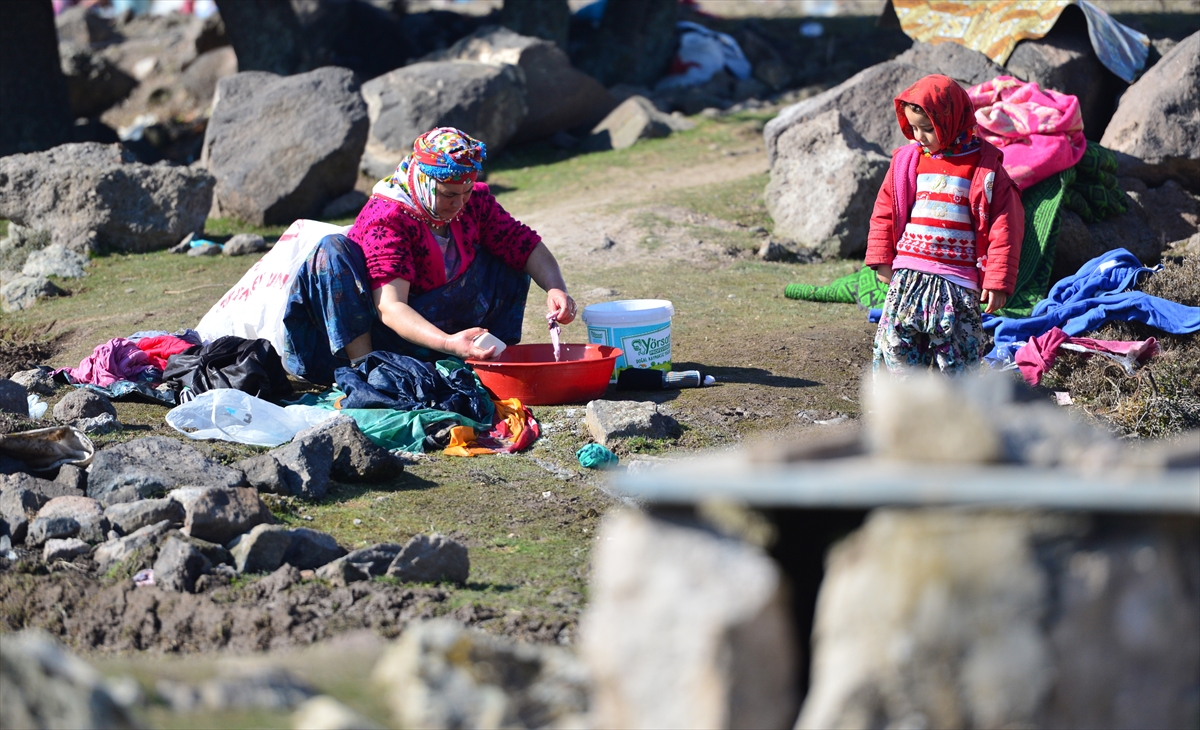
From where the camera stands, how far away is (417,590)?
11.0ft

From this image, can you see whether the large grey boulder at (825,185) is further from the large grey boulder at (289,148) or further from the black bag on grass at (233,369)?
the black bag on grass at (233,369)

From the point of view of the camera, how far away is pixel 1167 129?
937 centimetres

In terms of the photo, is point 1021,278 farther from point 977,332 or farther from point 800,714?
point 800,714

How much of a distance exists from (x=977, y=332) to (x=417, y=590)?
2.84 metres

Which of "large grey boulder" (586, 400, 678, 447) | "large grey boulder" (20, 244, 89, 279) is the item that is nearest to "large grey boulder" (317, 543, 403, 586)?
"large grey boulder" (586, 400, 678, 447)

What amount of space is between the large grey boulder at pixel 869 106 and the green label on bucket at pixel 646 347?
181 inches

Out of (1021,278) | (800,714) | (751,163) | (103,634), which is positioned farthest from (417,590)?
(751,163)

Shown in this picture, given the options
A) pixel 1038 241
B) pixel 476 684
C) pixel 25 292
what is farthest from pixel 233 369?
pixel 1038 241

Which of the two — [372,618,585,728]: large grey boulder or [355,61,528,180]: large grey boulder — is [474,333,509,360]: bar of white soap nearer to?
[372,618,585,728]: large grey boulder

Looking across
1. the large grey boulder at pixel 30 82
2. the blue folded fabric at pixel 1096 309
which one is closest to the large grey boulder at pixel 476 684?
the blue folded fabric at pixel 1096 309

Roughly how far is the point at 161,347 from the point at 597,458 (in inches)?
103

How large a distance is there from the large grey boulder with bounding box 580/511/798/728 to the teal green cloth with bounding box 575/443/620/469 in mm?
3071

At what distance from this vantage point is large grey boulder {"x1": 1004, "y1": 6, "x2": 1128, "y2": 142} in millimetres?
10195

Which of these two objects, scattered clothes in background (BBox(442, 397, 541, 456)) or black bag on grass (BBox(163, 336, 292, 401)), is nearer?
scattered clothes in background (BBox(442, 397, 541, 456))
